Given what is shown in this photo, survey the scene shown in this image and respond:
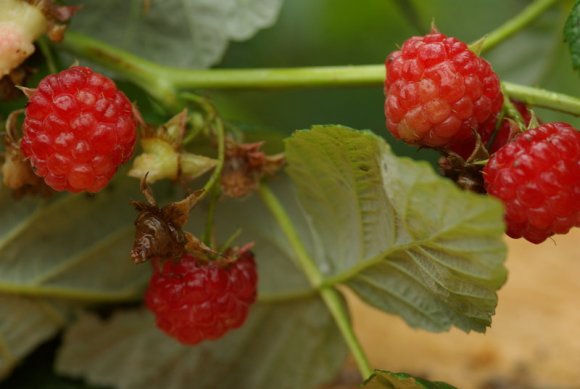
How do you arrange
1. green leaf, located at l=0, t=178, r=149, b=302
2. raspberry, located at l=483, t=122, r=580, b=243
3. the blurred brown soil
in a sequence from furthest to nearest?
the blurred brown soil
green leaf, located at l=0, t=178, r=149, b=302
raspberry, located at l=483, t=122, r=580, b=243

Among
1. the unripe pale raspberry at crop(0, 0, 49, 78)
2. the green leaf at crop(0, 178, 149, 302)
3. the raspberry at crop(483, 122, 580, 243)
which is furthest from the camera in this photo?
the green leaf at crop(0, 178, 149, 302)

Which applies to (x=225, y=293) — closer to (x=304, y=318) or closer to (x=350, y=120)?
(x=304, y=318)

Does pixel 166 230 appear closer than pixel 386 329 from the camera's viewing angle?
Yes

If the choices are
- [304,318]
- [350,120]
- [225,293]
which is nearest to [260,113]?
[350,120]

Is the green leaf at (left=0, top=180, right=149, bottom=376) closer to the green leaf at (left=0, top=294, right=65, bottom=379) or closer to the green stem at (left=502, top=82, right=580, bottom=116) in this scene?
the green leaf at (left=0, top=294, right=65, bottom=379)


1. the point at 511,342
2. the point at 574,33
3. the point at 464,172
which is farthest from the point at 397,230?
the point at 511,342

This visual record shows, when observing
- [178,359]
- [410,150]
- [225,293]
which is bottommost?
→ [178,359]

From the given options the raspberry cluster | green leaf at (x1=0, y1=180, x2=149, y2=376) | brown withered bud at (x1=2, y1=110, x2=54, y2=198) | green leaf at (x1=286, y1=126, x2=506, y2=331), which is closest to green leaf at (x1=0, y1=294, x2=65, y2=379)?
green leaf at (x1=0, y1=180, x2=149, y2=376)
